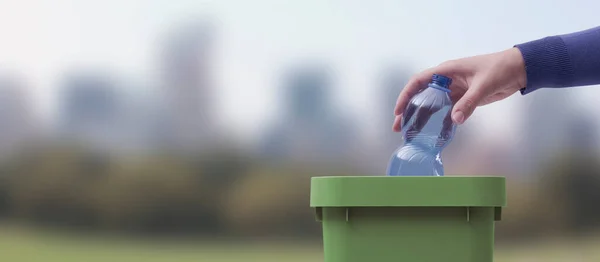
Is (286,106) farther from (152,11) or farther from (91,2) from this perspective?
(91,2)

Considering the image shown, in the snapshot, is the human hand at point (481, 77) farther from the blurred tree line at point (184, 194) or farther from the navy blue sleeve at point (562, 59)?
the blurred tree line at point (184, 194)

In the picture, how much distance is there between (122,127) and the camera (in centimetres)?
257

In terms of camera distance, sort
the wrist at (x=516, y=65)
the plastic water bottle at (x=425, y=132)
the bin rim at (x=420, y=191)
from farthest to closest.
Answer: the plastic water bottle at (x=425, y=132) → the wrist at (x=516, y=65) → the bin rim at (x=420, y=191)

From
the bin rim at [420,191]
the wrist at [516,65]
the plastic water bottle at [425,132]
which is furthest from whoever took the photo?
the plastic water bottle at [425,132]

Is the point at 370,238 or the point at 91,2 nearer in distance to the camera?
the point at 370,238

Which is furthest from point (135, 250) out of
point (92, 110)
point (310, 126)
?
point (310, 126)

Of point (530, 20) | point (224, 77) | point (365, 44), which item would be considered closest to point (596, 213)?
point (530, 20)

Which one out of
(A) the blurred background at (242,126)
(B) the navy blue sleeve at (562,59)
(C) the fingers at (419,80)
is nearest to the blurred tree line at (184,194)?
(A) the blurred background at (242,126)

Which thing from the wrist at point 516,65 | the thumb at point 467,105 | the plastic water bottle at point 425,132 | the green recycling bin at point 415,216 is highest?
the wrist at point 516,65

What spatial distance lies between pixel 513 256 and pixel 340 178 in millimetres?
1398

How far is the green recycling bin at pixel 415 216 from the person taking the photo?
133cm

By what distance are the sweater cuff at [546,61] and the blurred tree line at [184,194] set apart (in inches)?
45.1

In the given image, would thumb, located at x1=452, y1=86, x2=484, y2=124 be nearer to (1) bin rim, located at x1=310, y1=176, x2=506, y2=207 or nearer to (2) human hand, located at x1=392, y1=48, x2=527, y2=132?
(2) human hand, located at x1=392, y1=48, x2=527, y2=132

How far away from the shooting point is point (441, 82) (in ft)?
4.92
